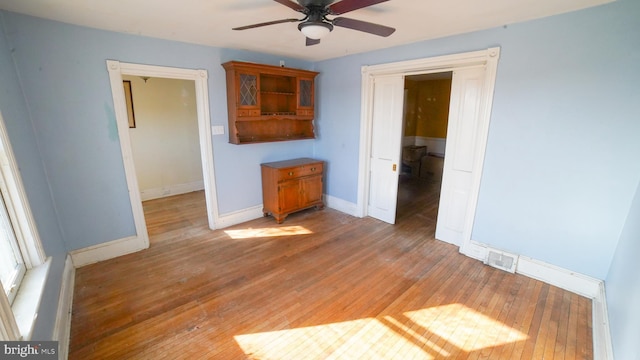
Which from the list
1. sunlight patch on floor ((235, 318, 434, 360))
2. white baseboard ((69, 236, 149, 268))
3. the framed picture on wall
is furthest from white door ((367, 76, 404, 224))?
the framed picture on wall

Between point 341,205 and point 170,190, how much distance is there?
3.42 meters

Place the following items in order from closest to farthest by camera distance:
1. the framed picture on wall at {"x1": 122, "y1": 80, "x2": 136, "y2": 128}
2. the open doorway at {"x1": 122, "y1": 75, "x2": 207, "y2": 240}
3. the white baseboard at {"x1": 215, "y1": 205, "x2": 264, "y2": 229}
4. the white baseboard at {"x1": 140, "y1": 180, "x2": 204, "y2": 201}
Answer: the white baseboard at {"x1": 215, "y1": 205, "x2": 264, "y2": 229} → the framed picture on wall at {"x1": 122, "y1": 80, "x2": 136, "y2": 128} → the open doorway at {"x1": 122, "y1": 75, "x2": 207, "y2": 240} → the white baseboard at {"x1": 140, "y1": 180, "x2": 204, "y2": 201}

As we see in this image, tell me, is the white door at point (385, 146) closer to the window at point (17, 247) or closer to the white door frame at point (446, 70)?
the white door frame at point (446, 70)

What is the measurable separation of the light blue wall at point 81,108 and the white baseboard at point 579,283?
407 cm

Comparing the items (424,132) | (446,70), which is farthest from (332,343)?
(424,132)

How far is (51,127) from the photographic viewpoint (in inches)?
98.2

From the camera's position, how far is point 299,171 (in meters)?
4.06

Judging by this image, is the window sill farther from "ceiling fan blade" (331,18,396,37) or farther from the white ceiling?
"ceiling fan blade" (331,18,396,37)

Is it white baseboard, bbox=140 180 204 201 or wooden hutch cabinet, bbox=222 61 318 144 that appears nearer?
wooden hutch cabinet, bbox=222 61 318 144

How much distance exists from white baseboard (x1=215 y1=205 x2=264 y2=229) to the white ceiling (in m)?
2.31

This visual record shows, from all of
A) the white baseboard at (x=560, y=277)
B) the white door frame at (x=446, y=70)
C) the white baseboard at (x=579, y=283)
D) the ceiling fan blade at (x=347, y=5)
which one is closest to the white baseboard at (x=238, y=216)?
the white door frame at (x=446, y=70)

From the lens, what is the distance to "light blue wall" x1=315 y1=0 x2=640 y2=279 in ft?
6.79

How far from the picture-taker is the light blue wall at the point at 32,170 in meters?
1.90

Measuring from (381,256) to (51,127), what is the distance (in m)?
3.59
